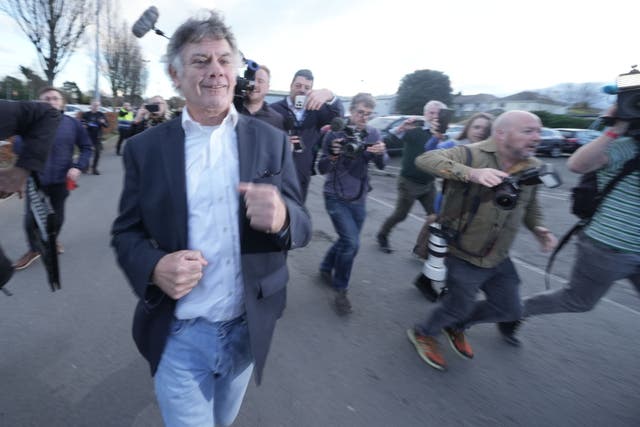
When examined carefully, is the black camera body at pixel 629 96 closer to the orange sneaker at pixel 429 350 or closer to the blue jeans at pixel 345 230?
the orange sneaker at pixel 429 350

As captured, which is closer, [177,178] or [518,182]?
[177,178]

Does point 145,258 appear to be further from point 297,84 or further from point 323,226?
point 323,226

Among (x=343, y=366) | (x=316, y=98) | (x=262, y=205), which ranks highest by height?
(x=316, y=98)

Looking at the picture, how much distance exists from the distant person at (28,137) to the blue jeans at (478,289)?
2894 mm

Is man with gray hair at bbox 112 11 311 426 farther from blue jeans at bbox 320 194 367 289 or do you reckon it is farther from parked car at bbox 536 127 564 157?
parked car at bbox 536 127 564 157

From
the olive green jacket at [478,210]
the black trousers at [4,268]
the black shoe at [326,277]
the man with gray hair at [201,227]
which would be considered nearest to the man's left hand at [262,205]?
the man with gray hair at [201,227]

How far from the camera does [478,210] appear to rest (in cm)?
258

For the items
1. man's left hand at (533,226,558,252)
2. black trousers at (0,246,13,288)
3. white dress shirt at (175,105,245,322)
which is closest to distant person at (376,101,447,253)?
man's left hand at (533,226,558,252)

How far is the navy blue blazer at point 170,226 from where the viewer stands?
1.34m

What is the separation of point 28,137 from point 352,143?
2.41 m

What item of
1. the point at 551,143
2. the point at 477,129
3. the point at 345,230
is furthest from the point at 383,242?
the point at 551,143

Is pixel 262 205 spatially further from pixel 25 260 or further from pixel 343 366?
pixel 25 260

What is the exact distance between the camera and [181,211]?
52.8 inches

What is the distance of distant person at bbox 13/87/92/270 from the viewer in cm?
405
